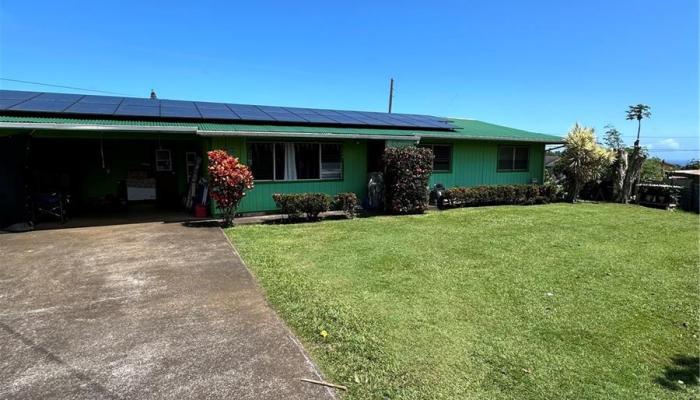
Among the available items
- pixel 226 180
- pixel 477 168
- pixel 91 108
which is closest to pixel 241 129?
pixel 226 180

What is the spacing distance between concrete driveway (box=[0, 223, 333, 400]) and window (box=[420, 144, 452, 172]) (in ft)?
30.2

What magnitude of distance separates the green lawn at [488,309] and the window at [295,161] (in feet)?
9.05

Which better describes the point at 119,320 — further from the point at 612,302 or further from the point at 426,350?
the point at 612,302

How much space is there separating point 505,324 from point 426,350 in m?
1.13

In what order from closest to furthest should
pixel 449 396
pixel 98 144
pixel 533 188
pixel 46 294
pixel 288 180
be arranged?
pixel 449 396 → pixel 46 294 → pixel 288 180 → pixel 98 144 → pixel 533 188

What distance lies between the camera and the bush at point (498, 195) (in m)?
13.1

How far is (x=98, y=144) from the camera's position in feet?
40.3

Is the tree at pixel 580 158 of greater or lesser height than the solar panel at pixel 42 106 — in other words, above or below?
below

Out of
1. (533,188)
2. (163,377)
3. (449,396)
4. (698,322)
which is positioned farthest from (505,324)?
(533,188)

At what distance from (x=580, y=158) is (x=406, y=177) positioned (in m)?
7.92

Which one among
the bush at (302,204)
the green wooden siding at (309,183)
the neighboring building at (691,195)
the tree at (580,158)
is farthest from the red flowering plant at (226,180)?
the neighboring building at (691,195)

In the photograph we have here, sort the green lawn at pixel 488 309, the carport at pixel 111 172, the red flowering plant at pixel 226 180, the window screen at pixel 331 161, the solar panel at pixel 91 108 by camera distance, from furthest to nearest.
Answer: the window screen at pixel 331 161 < the carport at pixel 111 172 < the solar panel at pixel 91 108 < the red flowering plant at pixel 226 180 < the green lawn at pixel 488 309

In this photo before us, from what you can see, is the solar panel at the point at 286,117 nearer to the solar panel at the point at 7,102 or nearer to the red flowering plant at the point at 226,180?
the red flowering plant at the point at 226,180

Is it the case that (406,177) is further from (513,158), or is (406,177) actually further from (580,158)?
(580,158)
